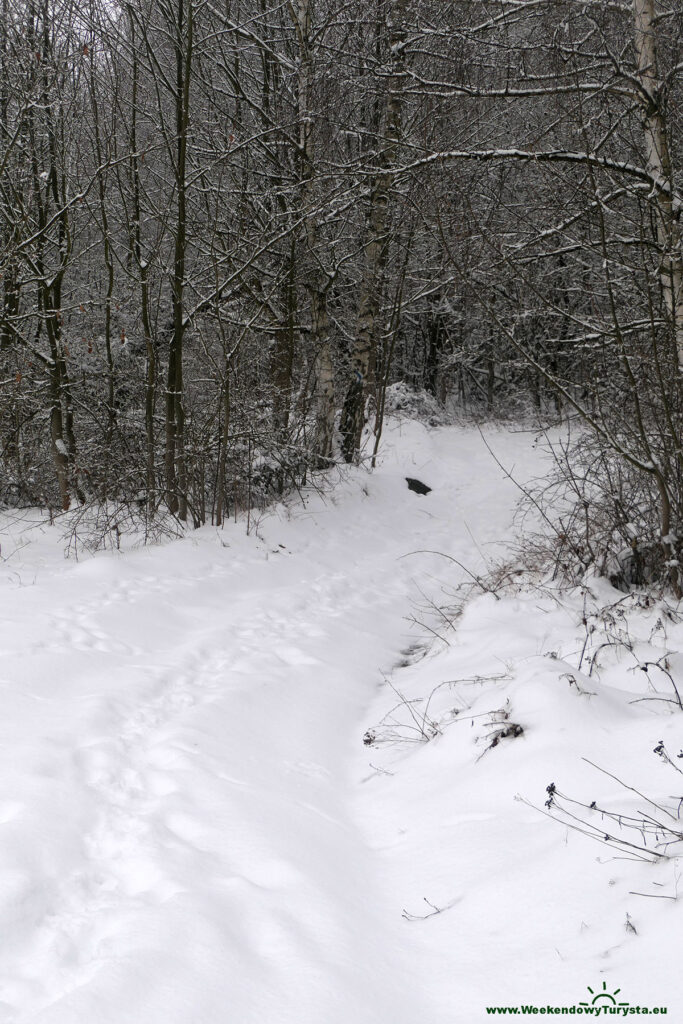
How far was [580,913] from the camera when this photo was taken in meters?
2.66

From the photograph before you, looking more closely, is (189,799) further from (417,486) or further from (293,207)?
(417,486)

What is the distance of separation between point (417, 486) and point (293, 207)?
198 inches

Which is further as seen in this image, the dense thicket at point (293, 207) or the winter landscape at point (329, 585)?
the dense thicket at point (293, 207)

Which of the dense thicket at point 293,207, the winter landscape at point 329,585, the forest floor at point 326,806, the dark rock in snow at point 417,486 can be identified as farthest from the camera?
the dark rock in snow at point 417,486

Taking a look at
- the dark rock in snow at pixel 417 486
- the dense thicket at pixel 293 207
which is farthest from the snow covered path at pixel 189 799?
the dark rock in snow at pixel 417 486

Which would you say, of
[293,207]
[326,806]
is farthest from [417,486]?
[326,806]

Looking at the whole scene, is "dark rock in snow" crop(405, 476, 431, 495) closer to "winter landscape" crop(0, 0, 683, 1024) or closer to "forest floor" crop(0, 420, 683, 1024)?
"winter landscape" crop(0, 0, 683, 1024)

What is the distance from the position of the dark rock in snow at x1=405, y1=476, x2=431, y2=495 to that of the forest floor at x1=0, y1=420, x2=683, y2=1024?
6426 millimetres

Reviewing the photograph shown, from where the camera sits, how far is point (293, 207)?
1197 cm

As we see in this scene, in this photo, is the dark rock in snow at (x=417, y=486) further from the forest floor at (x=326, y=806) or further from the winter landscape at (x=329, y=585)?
the forest floor at (x=326, y=806)

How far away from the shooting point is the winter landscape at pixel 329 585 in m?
2.66

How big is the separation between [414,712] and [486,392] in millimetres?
19730

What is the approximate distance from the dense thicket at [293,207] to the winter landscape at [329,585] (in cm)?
8

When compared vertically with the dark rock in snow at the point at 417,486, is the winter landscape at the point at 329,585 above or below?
above
